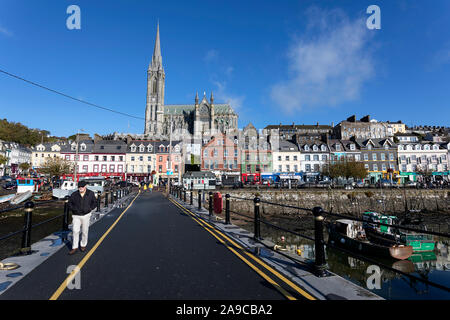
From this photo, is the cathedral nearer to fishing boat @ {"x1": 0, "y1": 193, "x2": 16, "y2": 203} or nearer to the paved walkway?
fishing boat @ {"x1": 0, "y1": 193, "x2": 16, "y2": 203}

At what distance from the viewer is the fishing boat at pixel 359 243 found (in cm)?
1438

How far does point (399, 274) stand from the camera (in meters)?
13.8

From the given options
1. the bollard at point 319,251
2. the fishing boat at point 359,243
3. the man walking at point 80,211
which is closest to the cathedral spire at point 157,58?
the fishing boat at point 359,243

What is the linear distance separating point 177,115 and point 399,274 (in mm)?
105622

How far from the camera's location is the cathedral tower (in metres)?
107

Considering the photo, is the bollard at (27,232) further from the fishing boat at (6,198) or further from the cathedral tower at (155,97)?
the cathedral tower at (155,97)

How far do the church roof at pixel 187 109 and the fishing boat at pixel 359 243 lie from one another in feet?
304

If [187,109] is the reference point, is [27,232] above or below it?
below

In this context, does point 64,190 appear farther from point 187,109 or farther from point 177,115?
point 187,109

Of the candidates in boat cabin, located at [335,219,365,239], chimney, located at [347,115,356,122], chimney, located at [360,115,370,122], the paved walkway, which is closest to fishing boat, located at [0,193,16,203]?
the paved walkway

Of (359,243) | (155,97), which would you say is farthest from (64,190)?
(155,97)
